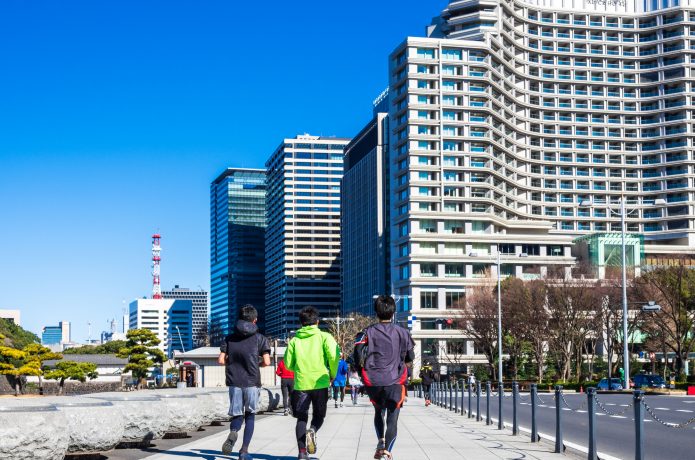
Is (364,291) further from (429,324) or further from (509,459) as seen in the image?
(509,459)

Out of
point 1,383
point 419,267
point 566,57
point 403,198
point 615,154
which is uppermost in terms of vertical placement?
point 566,57

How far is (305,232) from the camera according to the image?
18912 centimetres

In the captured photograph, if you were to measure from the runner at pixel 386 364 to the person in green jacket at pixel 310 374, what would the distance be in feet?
1.49

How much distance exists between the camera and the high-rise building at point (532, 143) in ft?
320

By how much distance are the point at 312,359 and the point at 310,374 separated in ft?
0.56

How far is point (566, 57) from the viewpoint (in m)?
119

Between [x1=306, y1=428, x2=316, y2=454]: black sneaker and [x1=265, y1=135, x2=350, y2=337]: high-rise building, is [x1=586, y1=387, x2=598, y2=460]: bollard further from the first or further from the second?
[x1=265, y1=135, x2=350, y2=337]: high-rise building

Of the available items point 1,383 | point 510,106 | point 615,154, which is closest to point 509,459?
Answer: point 1,383

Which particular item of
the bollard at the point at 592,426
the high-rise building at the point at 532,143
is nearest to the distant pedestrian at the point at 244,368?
the bollard at the point at 592,426

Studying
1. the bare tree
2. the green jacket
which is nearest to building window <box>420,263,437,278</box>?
the bare tree

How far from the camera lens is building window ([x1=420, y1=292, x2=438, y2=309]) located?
93.8m

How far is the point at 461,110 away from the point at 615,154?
28096mm

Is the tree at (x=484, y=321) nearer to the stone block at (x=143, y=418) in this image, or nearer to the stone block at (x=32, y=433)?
the stone block at (x=143, y=418)

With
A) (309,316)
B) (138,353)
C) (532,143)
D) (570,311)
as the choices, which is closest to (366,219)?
(532,143)
